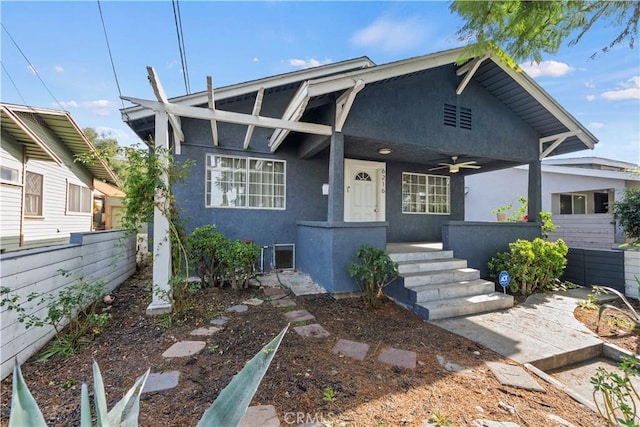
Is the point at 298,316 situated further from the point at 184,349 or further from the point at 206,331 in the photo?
the point at 184,349

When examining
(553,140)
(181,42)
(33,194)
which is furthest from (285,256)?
(33,194)

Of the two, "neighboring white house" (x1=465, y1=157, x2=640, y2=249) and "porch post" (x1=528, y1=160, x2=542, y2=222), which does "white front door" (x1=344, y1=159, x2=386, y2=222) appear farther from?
"neighboring white house" (x1=465, y1=157, x2=640, y2=249)

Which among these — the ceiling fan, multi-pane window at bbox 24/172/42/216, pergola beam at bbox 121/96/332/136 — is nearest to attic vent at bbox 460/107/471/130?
the ceiling fan

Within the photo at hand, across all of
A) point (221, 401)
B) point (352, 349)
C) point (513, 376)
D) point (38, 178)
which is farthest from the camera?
point (38, 178)

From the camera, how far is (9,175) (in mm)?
6785

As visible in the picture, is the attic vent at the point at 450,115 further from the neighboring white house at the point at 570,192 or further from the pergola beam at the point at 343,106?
the neighboring white house at the point at 570,192

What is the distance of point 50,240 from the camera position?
883 cm

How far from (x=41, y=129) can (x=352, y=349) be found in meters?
10.5

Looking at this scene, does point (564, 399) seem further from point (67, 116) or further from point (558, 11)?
point (67, 116)

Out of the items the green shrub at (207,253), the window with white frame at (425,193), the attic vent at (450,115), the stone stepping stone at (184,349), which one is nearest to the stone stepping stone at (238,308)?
the stone stepping stone at (184,349)

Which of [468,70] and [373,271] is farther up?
[468,70]

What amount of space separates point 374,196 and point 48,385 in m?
6.71

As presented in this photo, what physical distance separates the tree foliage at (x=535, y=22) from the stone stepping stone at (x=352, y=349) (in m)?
3.54

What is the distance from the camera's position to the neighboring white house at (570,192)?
9.24 m
